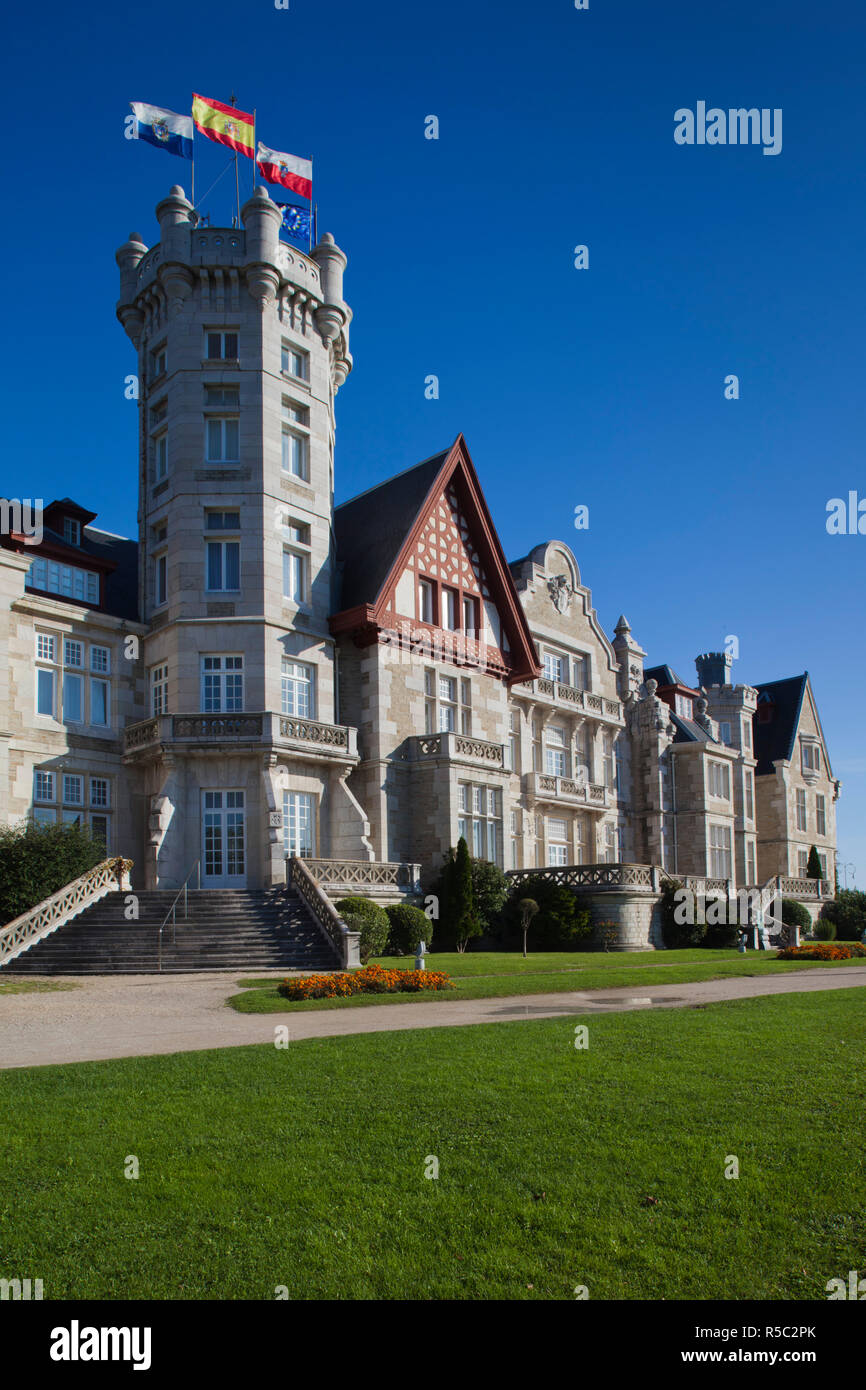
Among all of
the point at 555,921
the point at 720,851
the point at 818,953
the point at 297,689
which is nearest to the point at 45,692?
the point at 297,689

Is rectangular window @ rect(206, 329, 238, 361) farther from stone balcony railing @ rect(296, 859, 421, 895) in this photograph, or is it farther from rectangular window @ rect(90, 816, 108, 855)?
stone balcony railing @ rect(296, 859, 421, 895)

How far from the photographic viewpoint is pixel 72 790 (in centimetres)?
3312

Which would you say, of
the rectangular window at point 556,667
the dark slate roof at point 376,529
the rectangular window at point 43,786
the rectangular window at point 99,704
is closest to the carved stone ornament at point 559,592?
the rectangular window at point 556,667

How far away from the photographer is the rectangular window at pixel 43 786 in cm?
3203

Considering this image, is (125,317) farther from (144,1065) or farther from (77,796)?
(144,1065)

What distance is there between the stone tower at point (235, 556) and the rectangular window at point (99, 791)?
101cm

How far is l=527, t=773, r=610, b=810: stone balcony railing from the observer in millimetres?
43875

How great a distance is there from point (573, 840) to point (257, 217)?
28039 millimetres

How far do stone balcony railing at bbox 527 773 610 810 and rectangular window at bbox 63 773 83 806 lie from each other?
18.6 meters

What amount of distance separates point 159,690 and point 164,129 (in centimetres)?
1857

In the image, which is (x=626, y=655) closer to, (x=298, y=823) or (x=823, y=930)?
(x=823, y=930)

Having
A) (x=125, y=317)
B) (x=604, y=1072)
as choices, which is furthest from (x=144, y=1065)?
(x=125, y=317)

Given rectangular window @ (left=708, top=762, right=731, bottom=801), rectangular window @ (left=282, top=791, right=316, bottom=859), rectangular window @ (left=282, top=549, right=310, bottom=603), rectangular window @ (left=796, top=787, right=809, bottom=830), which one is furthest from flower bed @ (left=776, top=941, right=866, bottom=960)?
rectangular window @ (left=796, top=787, right=809, bottom=830)

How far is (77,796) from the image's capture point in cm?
3322
